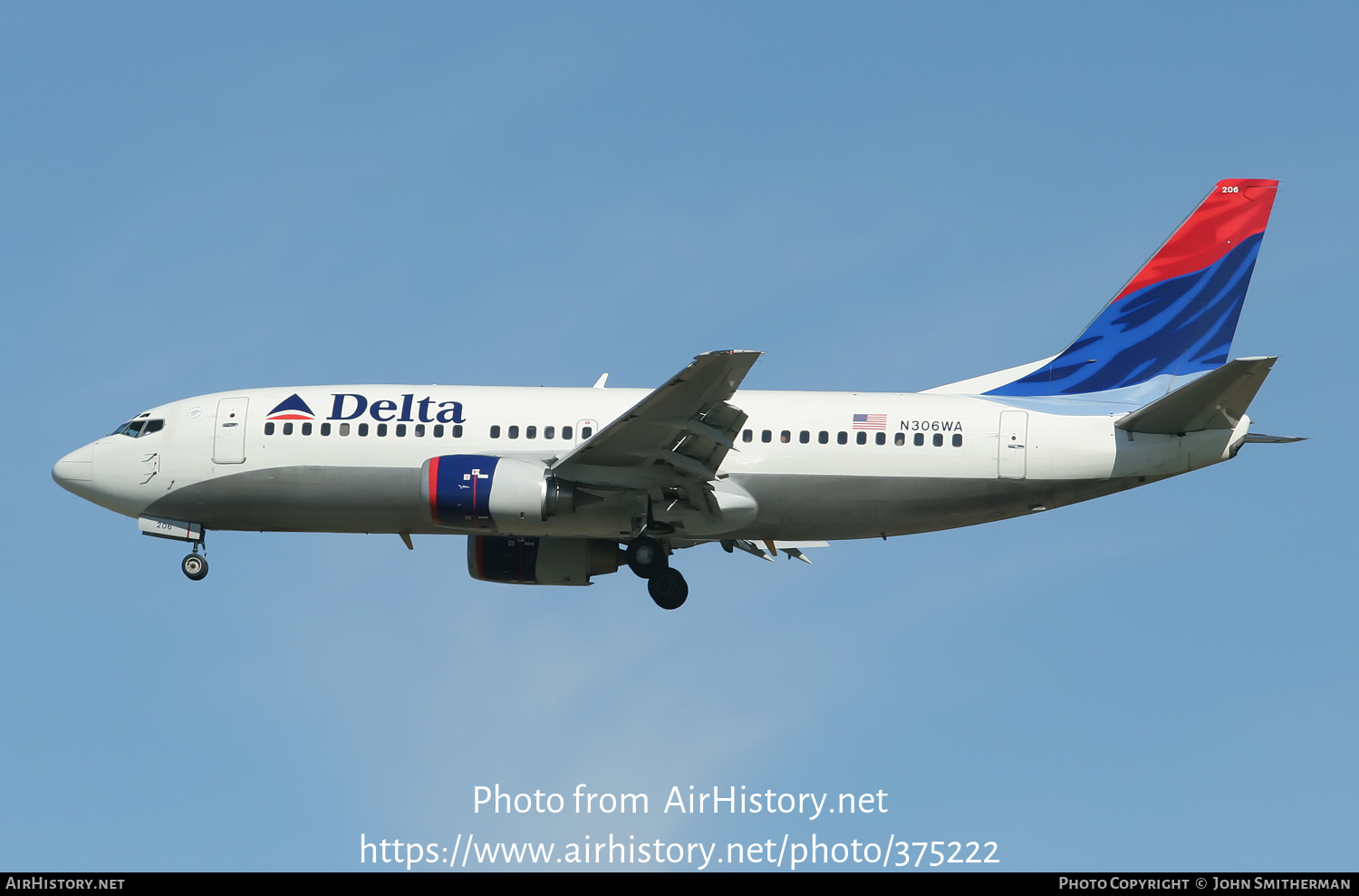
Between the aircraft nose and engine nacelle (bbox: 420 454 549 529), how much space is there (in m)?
8.33

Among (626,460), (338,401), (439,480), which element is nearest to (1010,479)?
(626,460)

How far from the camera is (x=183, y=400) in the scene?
36.3 meters

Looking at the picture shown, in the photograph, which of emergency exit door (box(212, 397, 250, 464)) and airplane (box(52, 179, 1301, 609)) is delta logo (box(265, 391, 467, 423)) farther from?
emergency exit door (box(212, 397, 250, 464))

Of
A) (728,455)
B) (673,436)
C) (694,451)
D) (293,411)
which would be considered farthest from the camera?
(293,411)

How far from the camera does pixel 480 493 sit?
32.3 m

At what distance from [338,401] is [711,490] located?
26.4ft

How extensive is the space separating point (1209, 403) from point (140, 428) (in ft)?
71.7

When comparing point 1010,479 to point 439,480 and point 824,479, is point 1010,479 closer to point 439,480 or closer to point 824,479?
point 824,479

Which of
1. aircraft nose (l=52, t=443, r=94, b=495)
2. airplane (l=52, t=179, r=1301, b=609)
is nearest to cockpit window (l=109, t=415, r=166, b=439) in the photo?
airplane (l=52, t=179, r=1301, b=609)

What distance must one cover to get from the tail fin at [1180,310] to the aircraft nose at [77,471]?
1913 centimetres

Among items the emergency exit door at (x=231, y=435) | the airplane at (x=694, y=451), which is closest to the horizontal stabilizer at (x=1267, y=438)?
the airplane at (x=694, y=451)

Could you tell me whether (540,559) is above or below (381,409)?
below

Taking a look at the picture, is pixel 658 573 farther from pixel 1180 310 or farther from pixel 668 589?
pixel 1180 310

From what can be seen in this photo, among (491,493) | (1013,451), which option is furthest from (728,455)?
(1013,451)
